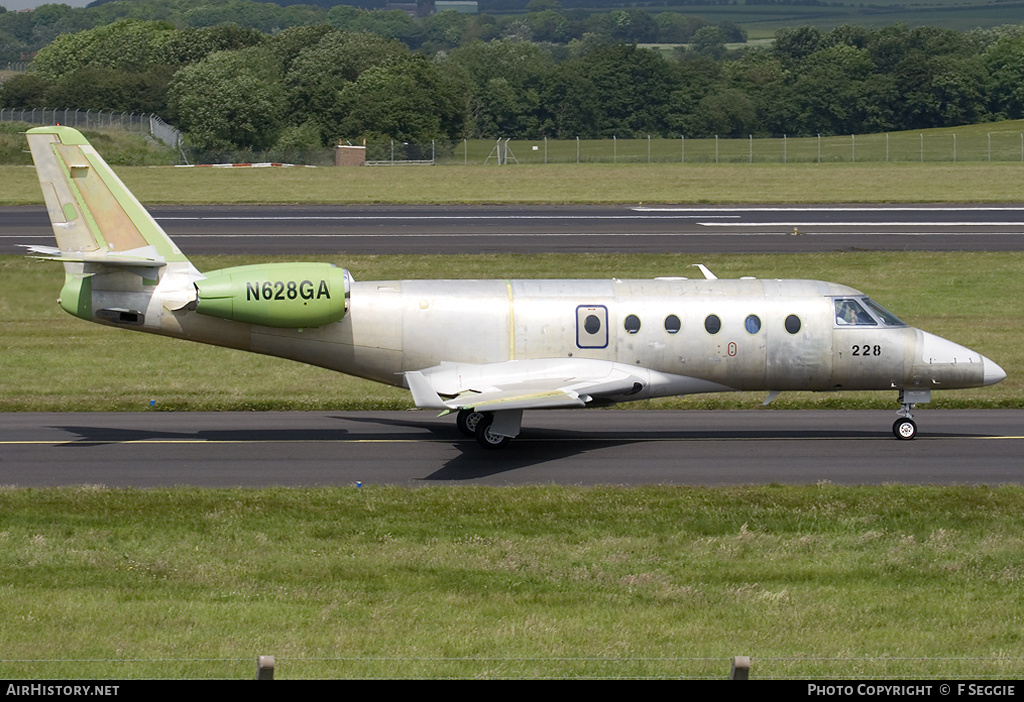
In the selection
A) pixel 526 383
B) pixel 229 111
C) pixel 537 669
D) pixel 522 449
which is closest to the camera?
pixel 537 669

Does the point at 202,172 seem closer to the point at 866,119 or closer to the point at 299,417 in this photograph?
the point at 299,417

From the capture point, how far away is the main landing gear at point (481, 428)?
23375 mm

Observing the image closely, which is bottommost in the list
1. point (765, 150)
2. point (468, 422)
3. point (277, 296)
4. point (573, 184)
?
point (468, 422)

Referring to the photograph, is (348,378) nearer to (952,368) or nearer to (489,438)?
(489,438)

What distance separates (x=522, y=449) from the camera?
24016 millimetres

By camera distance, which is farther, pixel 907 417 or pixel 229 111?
pixel 229 111

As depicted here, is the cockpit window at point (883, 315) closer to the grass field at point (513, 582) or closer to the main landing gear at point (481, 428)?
the grass field at point (513, 582)

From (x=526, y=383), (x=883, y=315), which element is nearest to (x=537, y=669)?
(x=526, y=383)

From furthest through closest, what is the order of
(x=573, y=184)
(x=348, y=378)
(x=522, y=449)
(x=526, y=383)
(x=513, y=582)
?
(x=573, y=184), (x=348, y=378), (x=522, y=449), (x=526, y=383), (x=513, y=582)

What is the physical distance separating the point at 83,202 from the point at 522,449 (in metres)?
9.27

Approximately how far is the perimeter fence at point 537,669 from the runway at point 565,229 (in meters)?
36.9

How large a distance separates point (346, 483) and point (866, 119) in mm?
139947

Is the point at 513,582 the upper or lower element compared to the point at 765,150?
lower

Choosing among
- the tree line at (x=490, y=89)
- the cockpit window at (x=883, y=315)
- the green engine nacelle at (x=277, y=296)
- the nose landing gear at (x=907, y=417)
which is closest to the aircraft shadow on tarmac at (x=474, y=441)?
the nose landing gear at (x=907, y=417)
